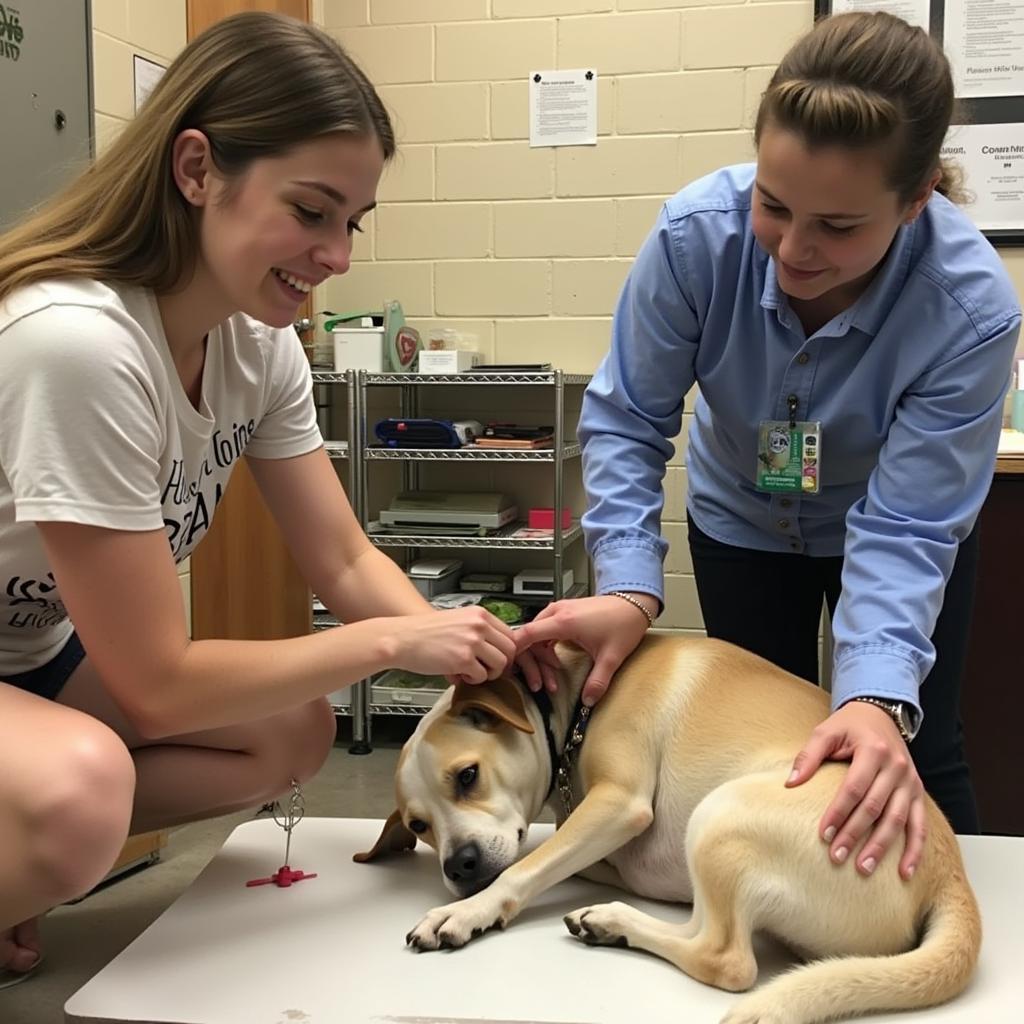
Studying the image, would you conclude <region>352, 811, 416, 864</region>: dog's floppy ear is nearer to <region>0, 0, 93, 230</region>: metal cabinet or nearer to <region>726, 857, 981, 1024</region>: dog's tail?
<region>726, 857, 981, 1024</region>: dog's tail

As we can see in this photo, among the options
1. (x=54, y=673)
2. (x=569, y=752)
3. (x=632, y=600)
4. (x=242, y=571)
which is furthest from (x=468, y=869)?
(x=242, y=571)

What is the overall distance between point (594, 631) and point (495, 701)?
0.54ft

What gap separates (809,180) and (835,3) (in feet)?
8.17

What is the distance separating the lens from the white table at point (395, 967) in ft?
3.67

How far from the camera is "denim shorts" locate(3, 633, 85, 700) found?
1.54 meters

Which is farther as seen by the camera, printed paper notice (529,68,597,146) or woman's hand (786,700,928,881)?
printed paper notice (529,68,597,146)

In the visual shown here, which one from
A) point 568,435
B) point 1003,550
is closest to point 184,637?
point 1003,550

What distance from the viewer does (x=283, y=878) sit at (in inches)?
58.1

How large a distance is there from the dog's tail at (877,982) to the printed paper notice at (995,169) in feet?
8.94

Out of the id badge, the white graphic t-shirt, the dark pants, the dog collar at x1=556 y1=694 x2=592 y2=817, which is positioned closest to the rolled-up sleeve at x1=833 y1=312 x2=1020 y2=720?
the id badge

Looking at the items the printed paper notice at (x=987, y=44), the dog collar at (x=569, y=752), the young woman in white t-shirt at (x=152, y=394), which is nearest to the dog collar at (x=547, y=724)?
the dog collar at (x=569, y=752)

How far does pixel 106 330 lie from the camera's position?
1.20m

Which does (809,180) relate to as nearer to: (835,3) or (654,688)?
(654,688)

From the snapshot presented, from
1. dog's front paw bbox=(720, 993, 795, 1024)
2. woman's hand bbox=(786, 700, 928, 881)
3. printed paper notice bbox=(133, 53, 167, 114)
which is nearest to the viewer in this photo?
dog's front paw bbox=(720, 993, 795, 1024)
